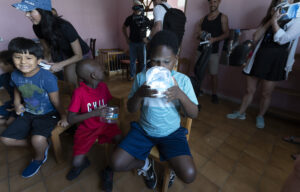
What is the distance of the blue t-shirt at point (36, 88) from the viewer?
1.12 metres

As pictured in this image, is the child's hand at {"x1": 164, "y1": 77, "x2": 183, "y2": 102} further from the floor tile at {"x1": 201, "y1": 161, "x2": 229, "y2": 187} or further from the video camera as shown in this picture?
the video camera

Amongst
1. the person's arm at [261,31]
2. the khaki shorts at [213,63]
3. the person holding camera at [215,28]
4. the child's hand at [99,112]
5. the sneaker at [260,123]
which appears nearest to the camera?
the child's hand at [99,112]

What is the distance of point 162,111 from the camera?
3.09ft

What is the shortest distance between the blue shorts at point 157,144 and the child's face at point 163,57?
0.45 metres

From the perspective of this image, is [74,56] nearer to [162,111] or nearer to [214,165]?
[162,111]

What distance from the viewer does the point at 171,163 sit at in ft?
2.84

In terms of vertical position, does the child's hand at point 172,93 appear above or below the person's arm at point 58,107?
above

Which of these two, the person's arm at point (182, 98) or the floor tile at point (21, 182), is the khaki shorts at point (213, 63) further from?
the floor tile at point (21, 182)

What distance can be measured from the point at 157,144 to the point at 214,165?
0.69m

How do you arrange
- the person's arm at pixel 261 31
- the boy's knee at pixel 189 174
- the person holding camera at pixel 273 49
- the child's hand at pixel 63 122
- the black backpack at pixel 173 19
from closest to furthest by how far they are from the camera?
the boy's knee at pixel 189 174 < the child's hand at pixel 63 122 < the person holding camera at pixel 273 49 < the person's arm at pixel 261 31 < the black backpack at pixel 173 19

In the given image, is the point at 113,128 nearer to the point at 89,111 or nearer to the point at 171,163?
the point at 89,111

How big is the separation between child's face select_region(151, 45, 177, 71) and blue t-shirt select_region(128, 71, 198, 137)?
122 millimetres

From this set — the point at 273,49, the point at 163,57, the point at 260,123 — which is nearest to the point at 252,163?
the point at 260,123

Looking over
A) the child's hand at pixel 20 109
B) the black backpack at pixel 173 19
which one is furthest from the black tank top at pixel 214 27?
the child's hand at pixel 20 109
